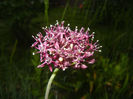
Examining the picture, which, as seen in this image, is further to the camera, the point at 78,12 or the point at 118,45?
the point at 118,45

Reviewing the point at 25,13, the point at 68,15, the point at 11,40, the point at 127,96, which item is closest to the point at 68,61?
the point at 68,15

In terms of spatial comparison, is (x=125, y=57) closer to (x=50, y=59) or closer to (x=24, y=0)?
(x=50, y=59)

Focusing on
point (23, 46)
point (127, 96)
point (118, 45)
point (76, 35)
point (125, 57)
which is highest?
point (23, 46)

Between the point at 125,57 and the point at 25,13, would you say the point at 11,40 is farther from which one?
the point at 125,57

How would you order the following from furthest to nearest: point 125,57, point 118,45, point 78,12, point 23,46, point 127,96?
1. point 23,46
2. point 118,45
3. point 125,57
4. point 127,96
5. point 78,12

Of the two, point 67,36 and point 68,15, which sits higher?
point 68,15

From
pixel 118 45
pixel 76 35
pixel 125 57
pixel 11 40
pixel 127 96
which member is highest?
pixel 11 40

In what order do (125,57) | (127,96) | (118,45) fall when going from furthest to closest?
(118,45) → (125,57) → (127,96)

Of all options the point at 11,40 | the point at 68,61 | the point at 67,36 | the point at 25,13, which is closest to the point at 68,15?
the point at 67,36

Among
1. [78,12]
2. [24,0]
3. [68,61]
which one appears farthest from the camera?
[24,0]
